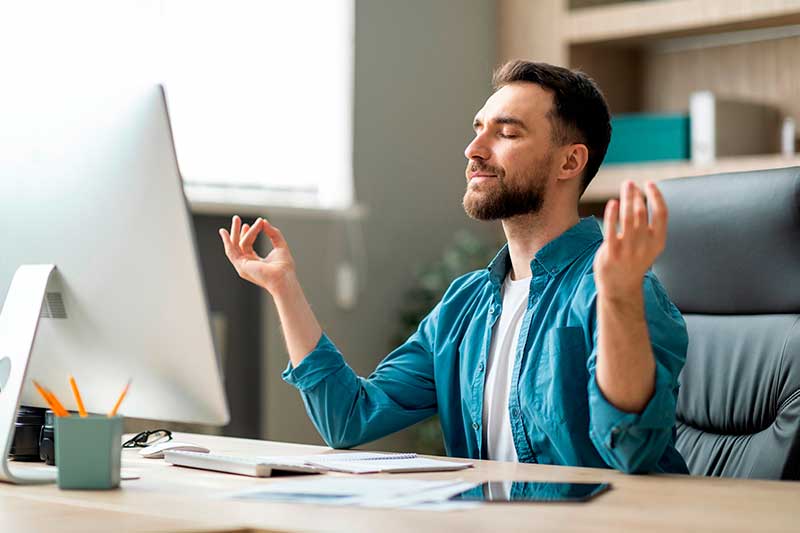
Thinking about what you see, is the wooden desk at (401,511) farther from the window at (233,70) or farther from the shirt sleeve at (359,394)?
the window at (233,70)

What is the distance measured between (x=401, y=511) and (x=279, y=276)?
65cm

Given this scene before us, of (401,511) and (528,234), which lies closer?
(401,511)

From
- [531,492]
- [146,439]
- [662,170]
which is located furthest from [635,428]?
[662,170]

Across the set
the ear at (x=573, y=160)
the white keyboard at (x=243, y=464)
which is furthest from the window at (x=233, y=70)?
the white keyboard at (x=243, y=464)

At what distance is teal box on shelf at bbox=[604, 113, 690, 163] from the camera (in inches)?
161

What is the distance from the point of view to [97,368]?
137 cm

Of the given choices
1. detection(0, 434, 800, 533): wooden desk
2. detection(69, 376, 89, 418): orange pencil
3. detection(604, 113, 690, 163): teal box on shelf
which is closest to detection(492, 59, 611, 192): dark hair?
detection(0, 434, 800, 533): wooden desk

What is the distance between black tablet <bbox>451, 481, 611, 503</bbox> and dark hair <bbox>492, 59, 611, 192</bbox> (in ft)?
2.53

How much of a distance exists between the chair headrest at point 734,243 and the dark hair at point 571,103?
6.1 inches

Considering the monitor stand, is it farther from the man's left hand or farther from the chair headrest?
the chair headrest

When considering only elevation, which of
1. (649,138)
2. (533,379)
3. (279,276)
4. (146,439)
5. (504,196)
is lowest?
(146,439)

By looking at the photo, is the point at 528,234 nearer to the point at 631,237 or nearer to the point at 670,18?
the point at 631,237

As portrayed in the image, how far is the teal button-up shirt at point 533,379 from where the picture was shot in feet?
4.66

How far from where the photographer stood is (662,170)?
412 centimetres
